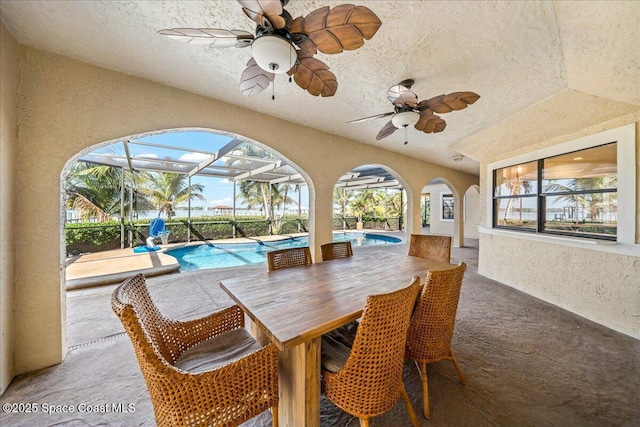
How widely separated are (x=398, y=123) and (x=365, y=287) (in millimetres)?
1682

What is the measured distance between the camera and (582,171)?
2.99 metres

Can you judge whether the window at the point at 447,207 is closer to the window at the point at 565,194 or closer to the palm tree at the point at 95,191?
the window at the point at 565,194

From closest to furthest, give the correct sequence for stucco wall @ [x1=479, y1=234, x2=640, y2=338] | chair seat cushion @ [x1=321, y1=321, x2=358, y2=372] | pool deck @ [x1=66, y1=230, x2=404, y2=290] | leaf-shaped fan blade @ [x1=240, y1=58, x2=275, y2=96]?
chair seat cushion @ [x1=321, y1=321, x2=358, y2=372], leaf-shaped fan blade @ [x1=240, y1=58, x2=275, y2=96], stucco wall @ [x1=479, y1=234, x2=640, y2=338], pool deck @ [x1=66, y1=230, x2=404, y2=290]

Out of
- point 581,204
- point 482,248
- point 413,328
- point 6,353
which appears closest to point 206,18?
point 413,328

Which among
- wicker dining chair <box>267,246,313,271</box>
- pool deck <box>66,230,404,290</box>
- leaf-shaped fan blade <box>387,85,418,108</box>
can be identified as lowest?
pool deck <box>66,230,404,290</box>

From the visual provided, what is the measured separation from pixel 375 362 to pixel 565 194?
3.92 m

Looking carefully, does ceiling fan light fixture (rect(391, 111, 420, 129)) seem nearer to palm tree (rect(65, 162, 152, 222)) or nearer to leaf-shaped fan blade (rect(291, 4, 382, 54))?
leaf-shaped fan blade (rect(291, 4, 382, 54))

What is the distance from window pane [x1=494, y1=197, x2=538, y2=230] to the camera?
3.68 meters

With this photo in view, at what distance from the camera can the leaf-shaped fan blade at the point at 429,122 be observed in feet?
7.60

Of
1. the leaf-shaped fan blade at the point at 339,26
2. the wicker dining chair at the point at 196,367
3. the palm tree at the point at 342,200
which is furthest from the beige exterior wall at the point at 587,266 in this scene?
the palm tree at the point at 342,200

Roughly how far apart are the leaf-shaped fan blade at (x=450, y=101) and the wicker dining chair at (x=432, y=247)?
1.46 m

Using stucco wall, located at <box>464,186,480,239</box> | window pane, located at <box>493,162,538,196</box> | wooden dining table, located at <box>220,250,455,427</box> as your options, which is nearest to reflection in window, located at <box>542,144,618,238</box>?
window pane, located at <box>493,162,538,196</box>

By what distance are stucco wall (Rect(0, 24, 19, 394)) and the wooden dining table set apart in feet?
5.43

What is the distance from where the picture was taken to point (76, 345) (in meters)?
2.26
